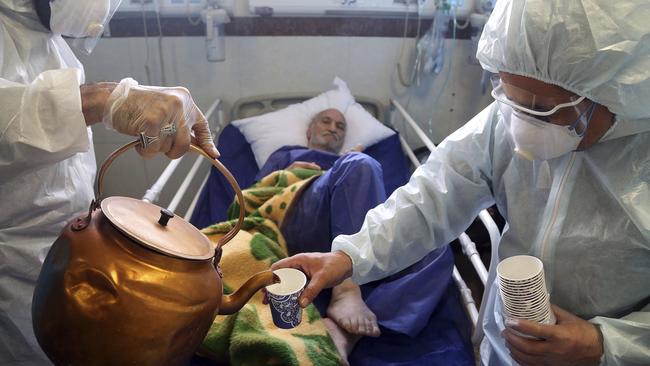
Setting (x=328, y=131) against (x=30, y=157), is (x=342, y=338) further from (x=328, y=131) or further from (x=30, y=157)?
(x=328, y=131)

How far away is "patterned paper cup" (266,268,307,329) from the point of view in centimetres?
84

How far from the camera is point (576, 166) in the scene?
0.84 metres

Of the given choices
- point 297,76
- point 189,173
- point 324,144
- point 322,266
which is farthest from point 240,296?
point 297,76

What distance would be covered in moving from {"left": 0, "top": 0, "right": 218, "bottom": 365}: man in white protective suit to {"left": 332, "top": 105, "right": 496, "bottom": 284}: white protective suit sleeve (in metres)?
0.38

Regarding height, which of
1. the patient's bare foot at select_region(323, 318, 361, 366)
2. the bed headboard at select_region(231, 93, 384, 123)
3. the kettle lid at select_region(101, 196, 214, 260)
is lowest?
the patient's bare foot at select_region(323, 318, 361, 366)

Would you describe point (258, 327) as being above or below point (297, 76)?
below

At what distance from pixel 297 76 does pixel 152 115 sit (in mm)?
1678

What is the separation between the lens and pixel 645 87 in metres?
0.71

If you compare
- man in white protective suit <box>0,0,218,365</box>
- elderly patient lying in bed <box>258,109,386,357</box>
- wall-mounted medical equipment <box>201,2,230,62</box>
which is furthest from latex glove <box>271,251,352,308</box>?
wall-mounted medical equipment <box>201,2,230,62</box>

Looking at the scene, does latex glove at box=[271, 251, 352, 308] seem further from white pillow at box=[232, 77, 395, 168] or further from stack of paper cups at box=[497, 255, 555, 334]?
white pillow at box=[232, 77, 395, 168]

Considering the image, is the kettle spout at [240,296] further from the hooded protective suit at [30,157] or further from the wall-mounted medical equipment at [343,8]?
the wall-mounted medical equipment at [343,8]

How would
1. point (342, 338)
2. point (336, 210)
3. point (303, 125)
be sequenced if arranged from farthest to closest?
point (303, 125), point (336, 210), point (342, 338)

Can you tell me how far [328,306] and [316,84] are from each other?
1.32 metres

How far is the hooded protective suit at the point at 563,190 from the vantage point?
2.35ft
